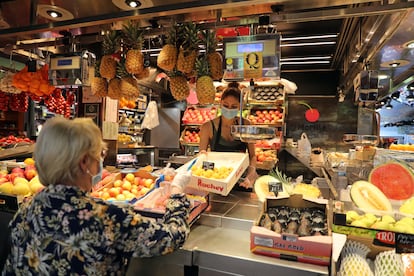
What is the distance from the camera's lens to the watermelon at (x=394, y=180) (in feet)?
6.75

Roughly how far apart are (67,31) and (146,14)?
3.66 ft

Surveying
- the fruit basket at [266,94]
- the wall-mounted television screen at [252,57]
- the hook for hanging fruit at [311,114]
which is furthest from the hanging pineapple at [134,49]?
the hook for hanging fruit at [311,114]

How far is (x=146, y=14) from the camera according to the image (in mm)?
2377

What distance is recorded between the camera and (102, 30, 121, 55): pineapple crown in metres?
2.83

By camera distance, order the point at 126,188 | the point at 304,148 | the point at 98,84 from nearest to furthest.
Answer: the point at 126,188, the point at 98,84, the point at 304,148

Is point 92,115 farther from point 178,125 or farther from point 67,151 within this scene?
point 178,125

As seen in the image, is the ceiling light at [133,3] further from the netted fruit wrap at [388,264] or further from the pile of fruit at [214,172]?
the netted fruit wrap at [388,264]

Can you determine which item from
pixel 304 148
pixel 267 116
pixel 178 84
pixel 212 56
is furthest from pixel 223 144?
pixel 304 148

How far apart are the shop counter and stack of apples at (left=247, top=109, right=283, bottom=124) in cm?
465

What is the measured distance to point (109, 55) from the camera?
2859mm

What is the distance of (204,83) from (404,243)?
1.75 metres

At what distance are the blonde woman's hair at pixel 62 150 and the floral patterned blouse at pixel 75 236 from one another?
0.06 m

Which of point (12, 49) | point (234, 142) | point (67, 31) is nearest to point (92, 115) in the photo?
point (12, 49)

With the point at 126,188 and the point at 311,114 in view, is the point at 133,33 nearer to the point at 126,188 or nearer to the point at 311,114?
the point at 126,188
